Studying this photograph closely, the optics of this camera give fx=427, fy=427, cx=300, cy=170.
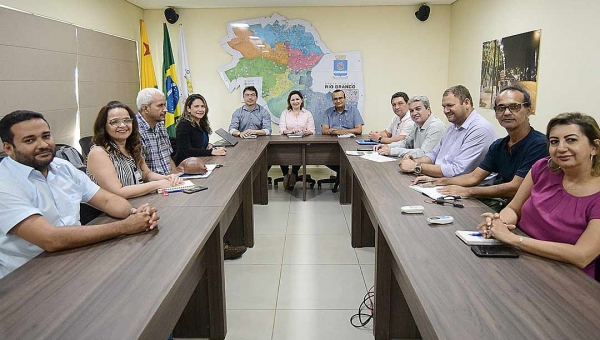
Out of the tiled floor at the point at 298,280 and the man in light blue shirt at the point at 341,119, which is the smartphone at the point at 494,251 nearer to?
the tiled floor at the point at 298,280

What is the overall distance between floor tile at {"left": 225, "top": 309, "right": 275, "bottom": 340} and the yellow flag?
4500mm

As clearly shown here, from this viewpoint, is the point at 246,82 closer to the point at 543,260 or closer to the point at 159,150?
the point at 159,150

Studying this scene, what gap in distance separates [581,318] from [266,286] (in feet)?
6.73

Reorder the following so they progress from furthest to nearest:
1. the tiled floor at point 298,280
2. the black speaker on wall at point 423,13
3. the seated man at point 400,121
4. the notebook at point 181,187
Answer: the black speaker on wall at point 423,13 → the seated man at point 400,121 → the notebook at point 181,187 → the tiled floor at point 298,280

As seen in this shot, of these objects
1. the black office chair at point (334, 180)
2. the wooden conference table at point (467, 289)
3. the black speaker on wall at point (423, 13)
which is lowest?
the black office chair at point (334, 180)

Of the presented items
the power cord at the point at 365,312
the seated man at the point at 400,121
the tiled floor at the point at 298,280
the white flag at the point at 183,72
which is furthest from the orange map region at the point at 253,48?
the power cord at the point at 365,312

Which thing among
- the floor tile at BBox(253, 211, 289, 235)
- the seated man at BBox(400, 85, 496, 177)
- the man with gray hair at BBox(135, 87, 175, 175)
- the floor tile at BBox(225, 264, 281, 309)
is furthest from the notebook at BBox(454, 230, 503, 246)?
the floor tile at BBox(253, 211, 289, 235)

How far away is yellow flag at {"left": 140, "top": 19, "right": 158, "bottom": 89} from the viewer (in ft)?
20.1

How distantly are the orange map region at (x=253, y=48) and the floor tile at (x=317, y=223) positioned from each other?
9.37 ft

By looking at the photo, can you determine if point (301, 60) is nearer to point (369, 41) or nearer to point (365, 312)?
point (369, 41)

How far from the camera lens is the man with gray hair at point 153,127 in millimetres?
2990

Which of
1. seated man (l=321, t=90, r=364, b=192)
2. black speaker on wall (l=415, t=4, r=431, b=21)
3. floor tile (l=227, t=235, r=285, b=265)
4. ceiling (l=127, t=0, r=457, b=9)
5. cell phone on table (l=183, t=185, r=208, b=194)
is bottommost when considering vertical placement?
floor tile (l=227, t=235, r=285, b=265)

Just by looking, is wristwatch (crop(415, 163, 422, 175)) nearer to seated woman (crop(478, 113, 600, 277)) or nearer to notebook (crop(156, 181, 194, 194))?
seated woman (crop(478, 113, 600, 277))

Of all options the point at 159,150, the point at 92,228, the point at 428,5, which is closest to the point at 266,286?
the point at 159,150
